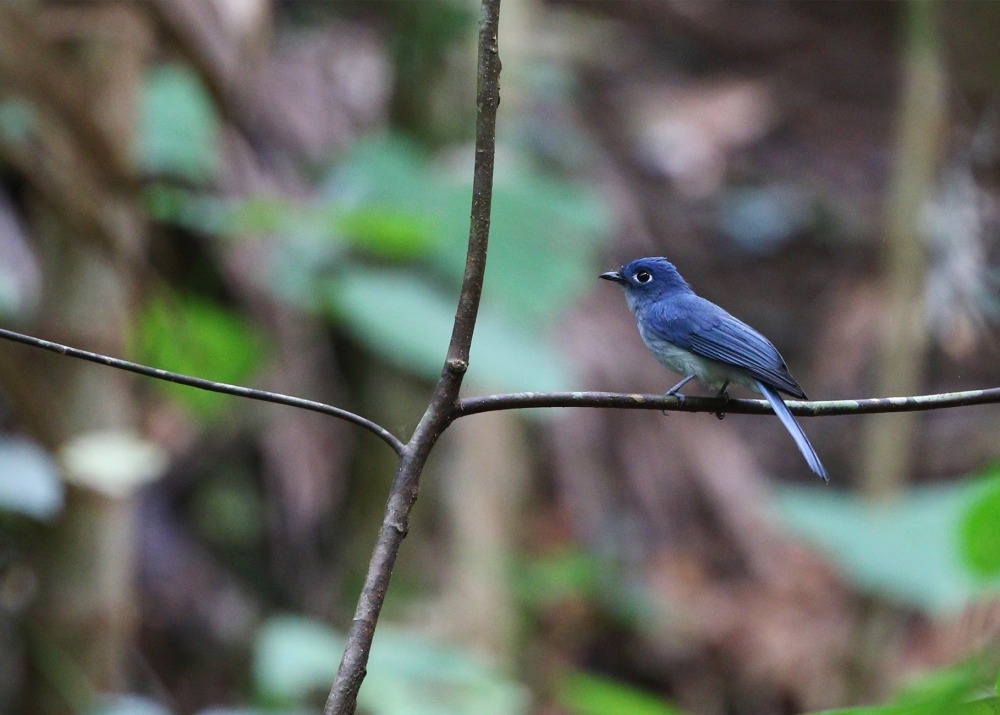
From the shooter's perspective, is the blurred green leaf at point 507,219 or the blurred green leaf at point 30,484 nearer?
the blurred green leaf at point 30,484

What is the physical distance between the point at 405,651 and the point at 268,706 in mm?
699

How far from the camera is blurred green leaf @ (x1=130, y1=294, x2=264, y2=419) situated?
13.8 ft

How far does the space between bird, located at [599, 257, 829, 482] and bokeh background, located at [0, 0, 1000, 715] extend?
2.15 feet

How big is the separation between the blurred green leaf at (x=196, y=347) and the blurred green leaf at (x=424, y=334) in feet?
1.46

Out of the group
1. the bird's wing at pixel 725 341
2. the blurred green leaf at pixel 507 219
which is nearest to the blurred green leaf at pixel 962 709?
the bird's wing at pixel 725 341

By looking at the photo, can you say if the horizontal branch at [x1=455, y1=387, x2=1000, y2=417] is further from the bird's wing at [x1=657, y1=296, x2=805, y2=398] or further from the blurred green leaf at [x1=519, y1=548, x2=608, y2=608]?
the blurred green leaf at [x1=519, y1=548, x2=608, y2=608]

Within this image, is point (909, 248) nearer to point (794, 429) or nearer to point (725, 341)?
point (725, 341)

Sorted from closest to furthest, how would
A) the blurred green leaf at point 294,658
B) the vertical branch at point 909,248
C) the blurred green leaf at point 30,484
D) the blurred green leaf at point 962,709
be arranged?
the blurred green leaf at point 962,709, the blurred green leaf at point 30,484, the blurred green leaf at point 294,658, the vertical branch at point 909,248

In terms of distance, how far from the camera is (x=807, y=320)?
9.27 m

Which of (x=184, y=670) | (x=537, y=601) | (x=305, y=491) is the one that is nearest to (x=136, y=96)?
(x=305, y=491)

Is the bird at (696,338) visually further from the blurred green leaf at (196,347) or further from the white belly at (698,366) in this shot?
the blurred green leaf at (196,347)

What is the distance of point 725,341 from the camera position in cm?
277

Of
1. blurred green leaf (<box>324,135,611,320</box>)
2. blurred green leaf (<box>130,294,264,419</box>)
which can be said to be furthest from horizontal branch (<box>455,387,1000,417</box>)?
blurred green leaf (<box>324,135,611,320</box>)

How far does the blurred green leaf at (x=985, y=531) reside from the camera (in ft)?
4.19
